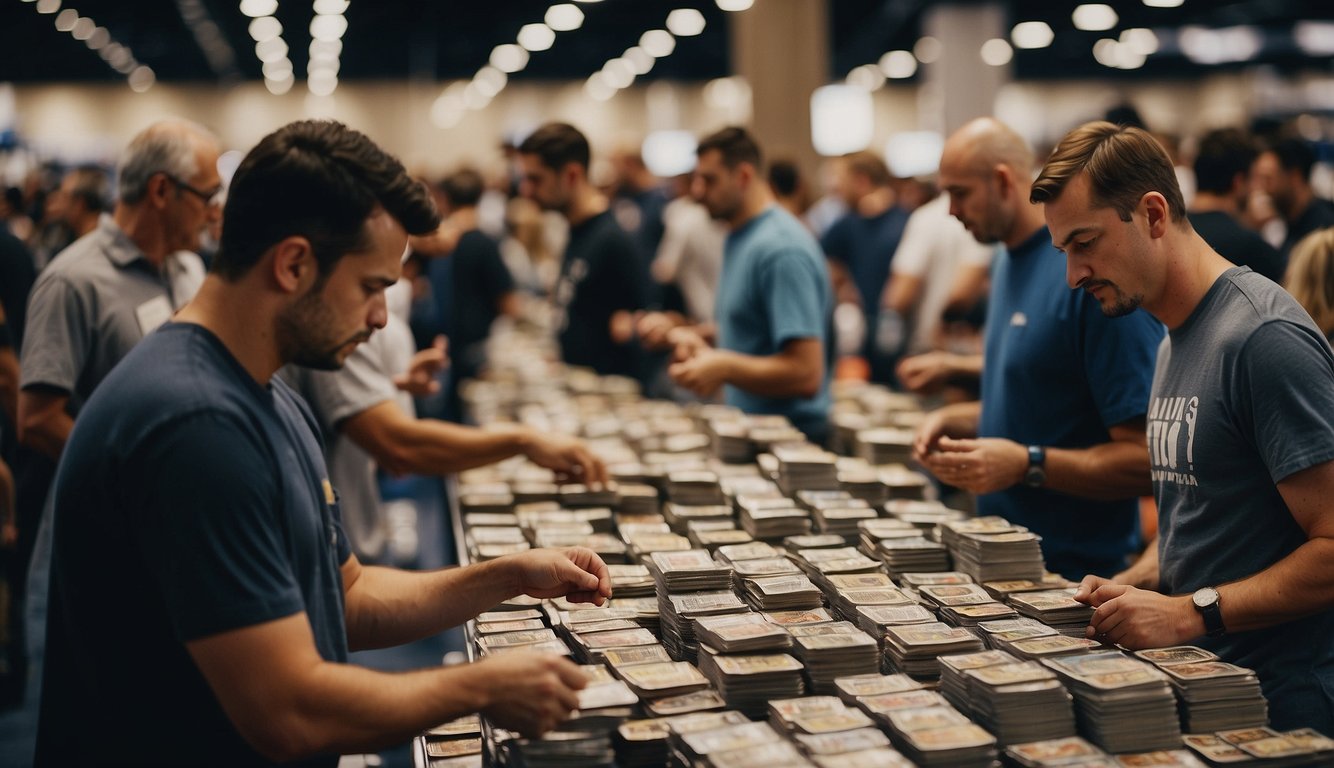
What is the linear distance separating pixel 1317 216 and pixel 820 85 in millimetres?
4337

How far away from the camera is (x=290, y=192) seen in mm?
1887

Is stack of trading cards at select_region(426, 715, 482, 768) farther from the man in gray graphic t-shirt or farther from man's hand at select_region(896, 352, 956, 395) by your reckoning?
man's hand at select_region(896, 352, 956, 395)

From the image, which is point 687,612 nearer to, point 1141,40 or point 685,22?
point 685,22

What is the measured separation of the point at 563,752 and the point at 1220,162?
14.1ft

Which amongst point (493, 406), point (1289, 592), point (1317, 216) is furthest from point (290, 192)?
point (1317, 216)

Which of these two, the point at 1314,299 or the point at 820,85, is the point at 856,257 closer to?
the point at 820,85

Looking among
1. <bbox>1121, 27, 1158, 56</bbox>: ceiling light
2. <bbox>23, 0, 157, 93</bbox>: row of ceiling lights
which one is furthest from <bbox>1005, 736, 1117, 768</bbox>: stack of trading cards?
<bbox>1121, 27, 1158, 56</bbox>: ceiling light

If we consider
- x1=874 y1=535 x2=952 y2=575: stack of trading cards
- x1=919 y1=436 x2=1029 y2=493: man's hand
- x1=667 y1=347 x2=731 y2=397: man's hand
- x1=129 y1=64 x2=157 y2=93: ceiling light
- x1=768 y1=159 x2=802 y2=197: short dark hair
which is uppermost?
x1=129 y1=64 x2=157 y2=93: ceiling light

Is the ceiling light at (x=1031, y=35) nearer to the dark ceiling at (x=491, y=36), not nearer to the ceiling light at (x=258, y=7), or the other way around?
the dark ceiling at (x=491, y=36)

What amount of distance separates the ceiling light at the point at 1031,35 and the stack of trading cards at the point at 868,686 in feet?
70.6

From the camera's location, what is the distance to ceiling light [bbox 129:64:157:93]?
2806 cm

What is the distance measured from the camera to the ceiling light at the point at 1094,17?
19.7 meters

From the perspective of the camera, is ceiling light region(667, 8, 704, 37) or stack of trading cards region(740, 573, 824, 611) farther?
ceiling light region(667, 8, 704, 37)

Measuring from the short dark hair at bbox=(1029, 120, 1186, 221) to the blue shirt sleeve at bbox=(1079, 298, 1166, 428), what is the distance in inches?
24.1
